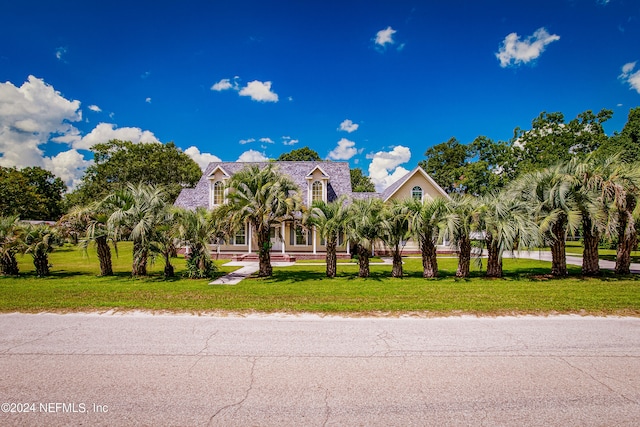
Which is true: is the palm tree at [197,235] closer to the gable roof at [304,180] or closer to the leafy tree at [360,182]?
the gable roof at [304,180]

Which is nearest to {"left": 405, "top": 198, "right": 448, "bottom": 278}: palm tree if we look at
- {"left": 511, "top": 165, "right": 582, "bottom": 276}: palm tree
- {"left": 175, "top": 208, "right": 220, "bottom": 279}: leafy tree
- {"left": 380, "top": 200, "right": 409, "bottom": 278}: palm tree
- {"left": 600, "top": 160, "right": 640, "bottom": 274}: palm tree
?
{"left": 380, "top": 200, "right": 409, "bottom": 278}: palm tree

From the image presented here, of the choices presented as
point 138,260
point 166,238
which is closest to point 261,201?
point 166,238

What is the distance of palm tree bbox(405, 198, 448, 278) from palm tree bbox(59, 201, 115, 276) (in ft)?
42.4

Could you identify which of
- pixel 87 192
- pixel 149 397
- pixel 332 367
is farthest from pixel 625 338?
pixel 87 192

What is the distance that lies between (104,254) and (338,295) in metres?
11.3

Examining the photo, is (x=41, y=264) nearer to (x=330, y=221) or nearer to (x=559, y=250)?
(x=330, y=221)

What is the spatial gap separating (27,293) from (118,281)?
2966 mm

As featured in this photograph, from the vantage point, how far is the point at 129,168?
1640 inches

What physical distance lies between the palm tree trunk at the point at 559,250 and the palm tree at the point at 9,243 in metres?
23.3

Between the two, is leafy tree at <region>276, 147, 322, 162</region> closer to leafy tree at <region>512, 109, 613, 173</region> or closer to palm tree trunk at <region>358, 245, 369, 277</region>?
leafy tree at <region>512, 109, 613, 173</region>

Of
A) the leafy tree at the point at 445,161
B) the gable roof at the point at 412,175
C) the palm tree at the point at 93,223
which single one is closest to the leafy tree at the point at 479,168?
the leafy tree at the point at 445,161

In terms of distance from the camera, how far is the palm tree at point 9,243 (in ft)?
44.9

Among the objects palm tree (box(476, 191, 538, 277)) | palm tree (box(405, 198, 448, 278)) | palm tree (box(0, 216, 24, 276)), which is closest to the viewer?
palm tree (box(476, 191, 538, 277))

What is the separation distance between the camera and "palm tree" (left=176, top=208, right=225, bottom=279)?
43.7ft
